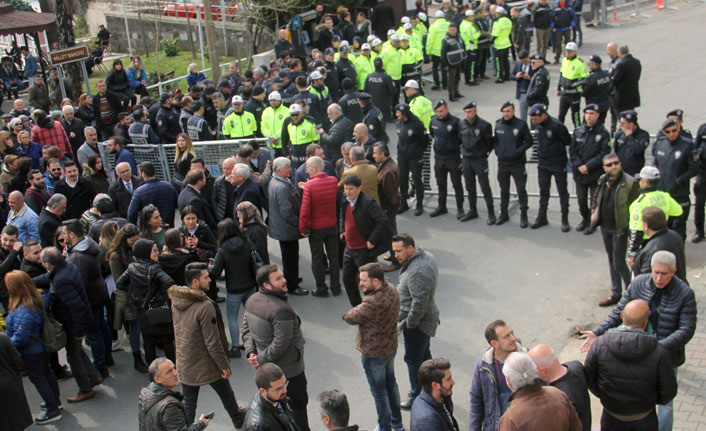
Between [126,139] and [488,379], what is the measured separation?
30.0 feet

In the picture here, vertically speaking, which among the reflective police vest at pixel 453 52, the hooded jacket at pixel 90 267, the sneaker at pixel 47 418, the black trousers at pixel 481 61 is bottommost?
the sneaker at pixel 47 418

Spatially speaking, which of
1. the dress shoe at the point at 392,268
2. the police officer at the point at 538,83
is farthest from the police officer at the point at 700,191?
the police officer at the point at 538,83

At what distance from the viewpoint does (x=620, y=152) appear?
32.4 feet

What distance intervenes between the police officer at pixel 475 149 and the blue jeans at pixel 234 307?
430cm

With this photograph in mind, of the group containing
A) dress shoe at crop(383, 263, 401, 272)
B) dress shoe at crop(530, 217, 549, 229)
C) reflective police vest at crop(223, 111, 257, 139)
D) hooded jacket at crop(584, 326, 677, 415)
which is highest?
→ reflective police vest at crop(223, 111, 257, 139)

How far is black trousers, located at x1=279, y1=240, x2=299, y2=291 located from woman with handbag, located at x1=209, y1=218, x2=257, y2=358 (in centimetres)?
139

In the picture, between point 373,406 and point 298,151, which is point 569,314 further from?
point 298,151

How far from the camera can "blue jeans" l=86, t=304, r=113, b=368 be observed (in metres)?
7.95

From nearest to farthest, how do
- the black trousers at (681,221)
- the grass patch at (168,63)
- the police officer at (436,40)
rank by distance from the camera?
the black trousers at (681,221) → the police officer at (436,40) → the grass patch at (168,63)

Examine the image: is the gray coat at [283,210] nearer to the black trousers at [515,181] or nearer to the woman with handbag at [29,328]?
the woman with handbag at [29,328]

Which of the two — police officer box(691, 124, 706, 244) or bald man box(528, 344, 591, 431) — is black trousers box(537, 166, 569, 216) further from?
bald man box(528, 344, 591, 431)

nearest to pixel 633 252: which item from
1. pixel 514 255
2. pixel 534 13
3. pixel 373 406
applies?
pixel 514 255

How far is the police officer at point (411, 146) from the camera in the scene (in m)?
11.1

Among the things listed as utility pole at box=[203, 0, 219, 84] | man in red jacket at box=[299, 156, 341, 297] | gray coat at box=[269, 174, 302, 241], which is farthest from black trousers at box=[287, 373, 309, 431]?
utility pole at box=[203, 0, 219, 84]
